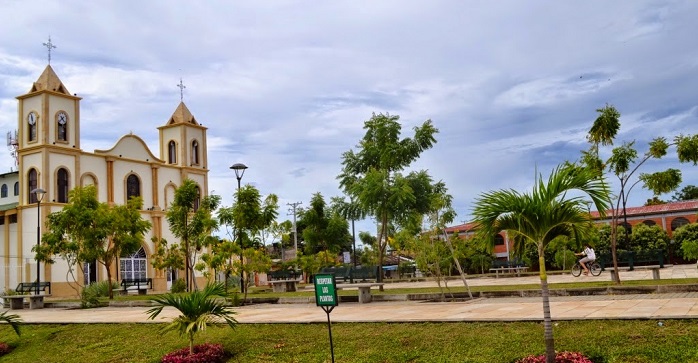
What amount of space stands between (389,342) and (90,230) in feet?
60.5

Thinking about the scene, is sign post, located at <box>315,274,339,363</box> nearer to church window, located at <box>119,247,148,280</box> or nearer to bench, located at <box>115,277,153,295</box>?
bench, located at <box>115,277,153,295</box>

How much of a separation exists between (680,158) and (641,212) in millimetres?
34943

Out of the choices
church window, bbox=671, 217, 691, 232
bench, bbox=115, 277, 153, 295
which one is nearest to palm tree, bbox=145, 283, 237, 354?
bench, bbox=115, 277, 153, 295

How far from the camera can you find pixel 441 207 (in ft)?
60.8

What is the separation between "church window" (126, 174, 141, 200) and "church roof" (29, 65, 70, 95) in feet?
22.2

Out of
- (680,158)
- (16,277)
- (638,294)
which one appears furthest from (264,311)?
(16,277)

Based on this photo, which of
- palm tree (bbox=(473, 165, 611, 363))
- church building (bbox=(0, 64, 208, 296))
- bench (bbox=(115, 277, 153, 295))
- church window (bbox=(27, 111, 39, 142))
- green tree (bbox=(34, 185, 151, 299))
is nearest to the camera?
palm tree (bbox=(473, 165, 611, 363))

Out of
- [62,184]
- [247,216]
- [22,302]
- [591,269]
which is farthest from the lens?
[62,184]

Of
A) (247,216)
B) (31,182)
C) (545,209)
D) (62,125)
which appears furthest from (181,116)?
(545,209)

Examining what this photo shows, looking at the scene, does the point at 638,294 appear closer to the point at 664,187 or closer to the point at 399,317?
the point at 664,187

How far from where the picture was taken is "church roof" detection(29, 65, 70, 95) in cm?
4144

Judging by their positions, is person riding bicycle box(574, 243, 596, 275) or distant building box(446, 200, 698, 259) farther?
distant building box(446, 200, 698, 259)

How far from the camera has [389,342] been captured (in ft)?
34.6

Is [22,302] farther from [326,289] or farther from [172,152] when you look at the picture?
[172,152]
